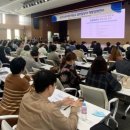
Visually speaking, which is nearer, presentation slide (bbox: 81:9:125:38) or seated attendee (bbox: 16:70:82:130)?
seated attendee (bbox: 16:70:82:130)

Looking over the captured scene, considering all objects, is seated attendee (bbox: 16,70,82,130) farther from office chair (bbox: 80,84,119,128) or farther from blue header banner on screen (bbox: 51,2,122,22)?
blue header banner on screen (bbox: 51,2,122,22)

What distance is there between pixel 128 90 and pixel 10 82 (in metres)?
1.85

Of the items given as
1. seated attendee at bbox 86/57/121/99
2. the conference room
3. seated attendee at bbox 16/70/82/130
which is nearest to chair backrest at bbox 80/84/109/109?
the conference room

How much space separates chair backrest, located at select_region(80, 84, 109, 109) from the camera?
3064 millimetres

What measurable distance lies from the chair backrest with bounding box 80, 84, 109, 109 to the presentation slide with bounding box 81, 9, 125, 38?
9.34 m

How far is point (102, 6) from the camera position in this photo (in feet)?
36.3

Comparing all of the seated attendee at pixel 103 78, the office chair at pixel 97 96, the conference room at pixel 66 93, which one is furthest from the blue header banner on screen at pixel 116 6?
the office chair at pixel 97 96

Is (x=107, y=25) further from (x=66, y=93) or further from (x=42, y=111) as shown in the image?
(x=42, y=111)

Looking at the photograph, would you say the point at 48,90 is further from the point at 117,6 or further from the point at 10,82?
the point at 117,6

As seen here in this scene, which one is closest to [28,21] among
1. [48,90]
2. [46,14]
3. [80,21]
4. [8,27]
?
[8,27]

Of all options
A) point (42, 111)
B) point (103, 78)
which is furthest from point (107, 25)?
point (42, 111)

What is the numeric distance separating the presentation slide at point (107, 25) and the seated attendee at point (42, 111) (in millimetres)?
10681

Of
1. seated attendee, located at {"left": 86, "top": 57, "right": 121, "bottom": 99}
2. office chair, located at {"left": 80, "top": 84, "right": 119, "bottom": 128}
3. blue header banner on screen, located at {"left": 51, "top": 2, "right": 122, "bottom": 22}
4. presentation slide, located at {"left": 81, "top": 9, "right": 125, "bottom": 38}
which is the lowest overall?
office chair, located at {"left": 80, "top": 84, "right": 119, "bottom": 128}

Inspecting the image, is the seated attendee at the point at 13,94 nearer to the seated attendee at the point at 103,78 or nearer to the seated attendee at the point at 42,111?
the seated attendee at the point at 42,111
